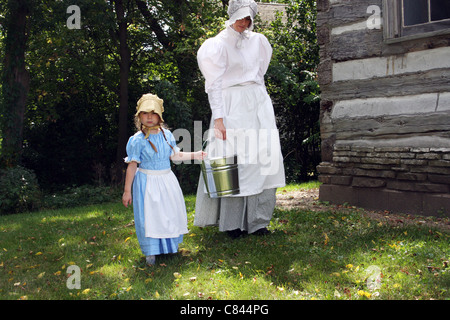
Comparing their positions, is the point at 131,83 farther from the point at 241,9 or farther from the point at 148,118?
the point at 148,118

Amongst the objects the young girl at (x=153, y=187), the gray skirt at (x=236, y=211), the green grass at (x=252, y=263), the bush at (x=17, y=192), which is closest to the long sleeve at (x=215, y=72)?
the young girl at (x=153, y=187)

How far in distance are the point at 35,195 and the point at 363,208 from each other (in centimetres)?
595

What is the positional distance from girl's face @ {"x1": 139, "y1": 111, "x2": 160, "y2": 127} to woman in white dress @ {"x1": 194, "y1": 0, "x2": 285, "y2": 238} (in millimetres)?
600

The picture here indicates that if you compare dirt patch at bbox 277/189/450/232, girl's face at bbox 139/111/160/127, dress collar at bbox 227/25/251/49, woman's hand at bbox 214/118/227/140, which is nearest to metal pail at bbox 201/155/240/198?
woman's hand at bbox 214/118/227/140

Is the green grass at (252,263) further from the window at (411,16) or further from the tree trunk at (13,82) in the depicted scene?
the tree trunk at (13,82)

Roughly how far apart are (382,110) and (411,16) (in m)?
1.11

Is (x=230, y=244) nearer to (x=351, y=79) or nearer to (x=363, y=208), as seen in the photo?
(x=363, y=208)

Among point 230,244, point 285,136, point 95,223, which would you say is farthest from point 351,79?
point 285,136

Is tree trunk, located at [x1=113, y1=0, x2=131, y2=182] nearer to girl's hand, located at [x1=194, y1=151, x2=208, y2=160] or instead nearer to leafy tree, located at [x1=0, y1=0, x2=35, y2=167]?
leafy tree, located at [x1=0, y1=0, x2=35, y2=167]

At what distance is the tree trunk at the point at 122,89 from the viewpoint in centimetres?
1069

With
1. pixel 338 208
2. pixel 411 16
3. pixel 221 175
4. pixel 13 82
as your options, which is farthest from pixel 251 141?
pixel 13 82

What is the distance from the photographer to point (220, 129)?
→ 4160 millimetres

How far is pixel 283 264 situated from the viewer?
11.8 ft

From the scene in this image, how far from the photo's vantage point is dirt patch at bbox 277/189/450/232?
15.5ft
